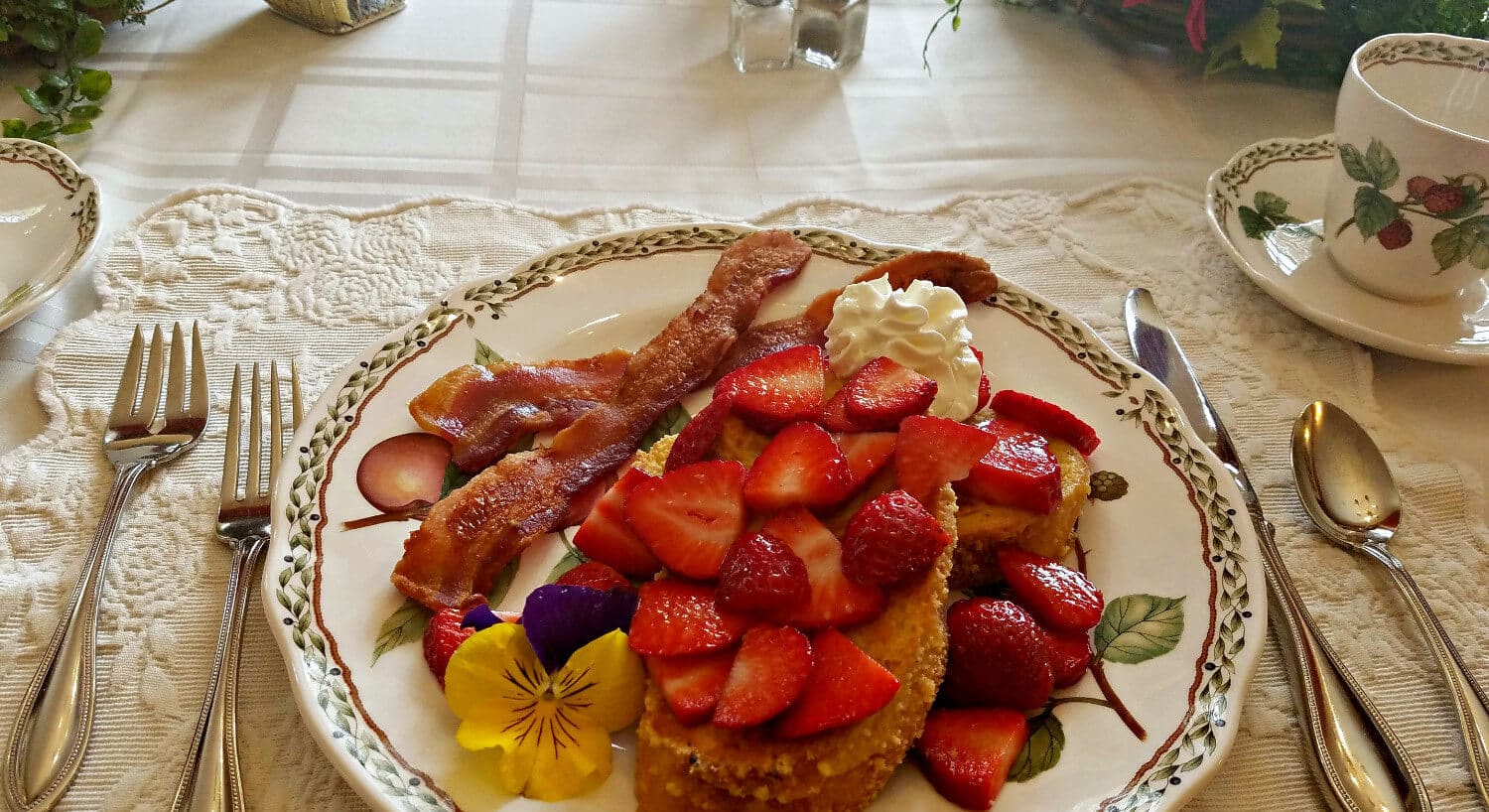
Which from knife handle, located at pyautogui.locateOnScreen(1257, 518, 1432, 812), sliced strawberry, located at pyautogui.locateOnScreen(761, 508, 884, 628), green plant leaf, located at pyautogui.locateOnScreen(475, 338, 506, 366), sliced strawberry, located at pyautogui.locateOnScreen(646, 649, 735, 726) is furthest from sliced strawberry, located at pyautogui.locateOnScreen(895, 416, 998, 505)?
green plant leaf, located at pyautogui.locateOnScreen(475, 338, 506, 366)

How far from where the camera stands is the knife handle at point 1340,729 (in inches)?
46.2

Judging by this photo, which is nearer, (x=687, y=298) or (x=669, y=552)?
(x=669, y=552)

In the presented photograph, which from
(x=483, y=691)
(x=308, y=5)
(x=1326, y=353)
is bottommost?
(x=1326, y=353)

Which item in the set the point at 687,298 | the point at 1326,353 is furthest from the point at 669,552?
the point at 1326,353

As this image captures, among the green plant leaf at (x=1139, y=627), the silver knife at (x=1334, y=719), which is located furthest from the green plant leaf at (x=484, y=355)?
the silver knife at (x=1334, y=719)

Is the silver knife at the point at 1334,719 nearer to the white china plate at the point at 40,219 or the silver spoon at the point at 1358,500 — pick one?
the silver spoon at the point at 1358,500

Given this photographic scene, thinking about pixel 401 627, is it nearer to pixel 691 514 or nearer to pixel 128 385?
pixel 691 514

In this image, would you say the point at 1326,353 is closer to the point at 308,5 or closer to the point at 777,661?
the point at 777,661

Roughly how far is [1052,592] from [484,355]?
0.97 metres

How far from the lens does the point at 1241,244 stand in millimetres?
1969

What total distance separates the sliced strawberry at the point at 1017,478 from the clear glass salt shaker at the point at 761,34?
154 cm

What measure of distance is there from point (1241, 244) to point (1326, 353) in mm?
271

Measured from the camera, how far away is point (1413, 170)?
1.66m

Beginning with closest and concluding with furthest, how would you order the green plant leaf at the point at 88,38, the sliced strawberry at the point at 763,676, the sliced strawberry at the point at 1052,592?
the sliced strawberry at the point at 763,676 → the sliced strawberry at the point at 1052,592 → the green plant leaf at the point at 88,38
